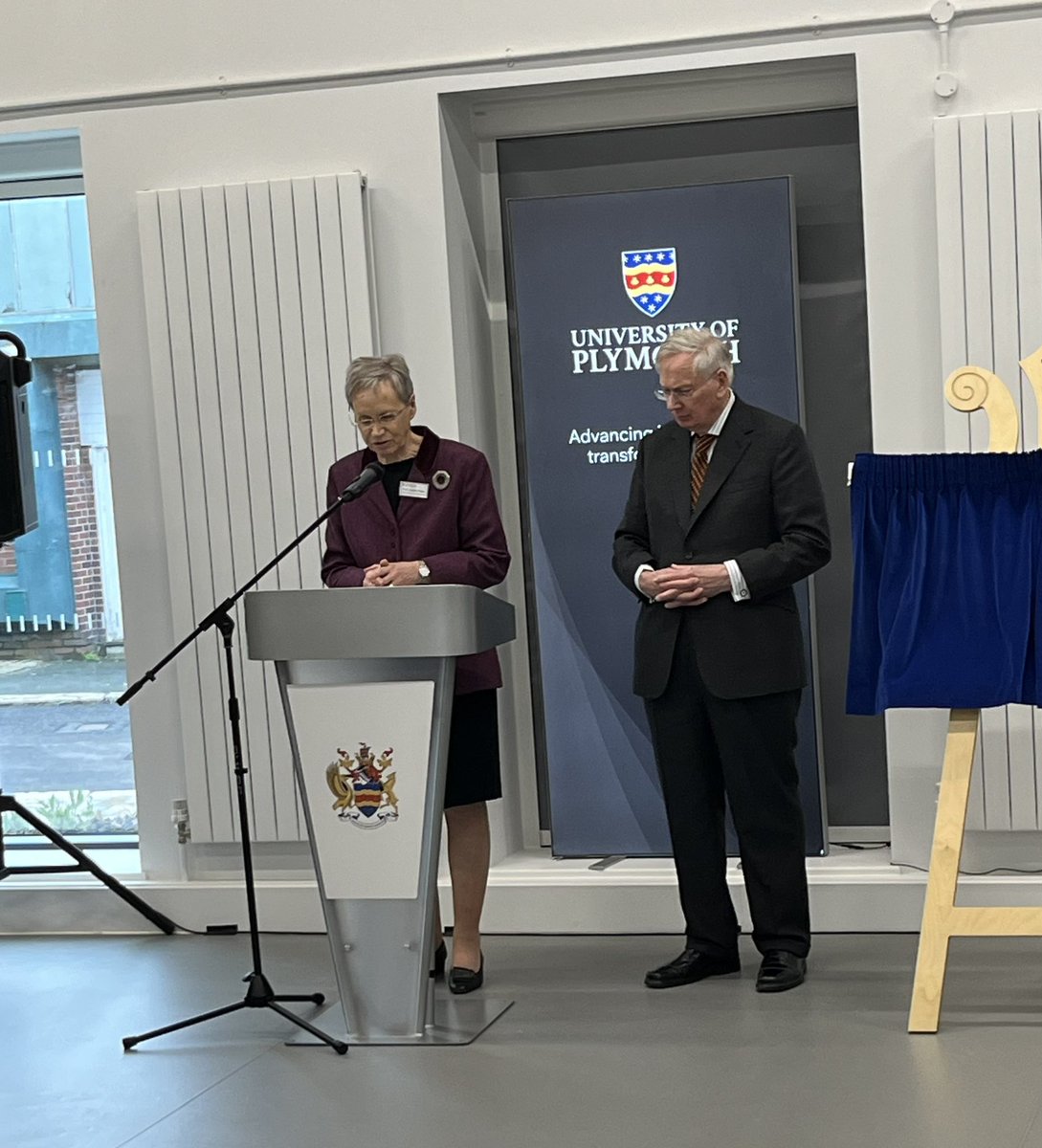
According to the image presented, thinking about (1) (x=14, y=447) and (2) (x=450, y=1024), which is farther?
(1) (x=14, y=447)

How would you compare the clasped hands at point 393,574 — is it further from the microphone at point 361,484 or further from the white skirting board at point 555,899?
the white skirting board at point 555,899

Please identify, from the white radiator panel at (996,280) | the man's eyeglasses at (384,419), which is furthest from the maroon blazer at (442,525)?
the white radiator panel at (996,280)

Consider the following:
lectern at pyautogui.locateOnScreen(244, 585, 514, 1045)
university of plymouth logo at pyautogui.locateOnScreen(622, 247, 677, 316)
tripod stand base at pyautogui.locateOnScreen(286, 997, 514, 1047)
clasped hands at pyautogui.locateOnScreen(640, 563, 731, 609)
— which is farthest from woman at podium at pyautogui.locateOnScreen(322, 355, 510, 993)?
university of plymouth logo at pyautogui.locateOnScreen(622, 247, 677, 316)

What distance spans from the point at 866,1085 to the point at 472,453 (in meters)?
1.82

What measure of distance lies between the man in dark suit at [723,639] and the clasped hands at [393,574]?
1.78ft

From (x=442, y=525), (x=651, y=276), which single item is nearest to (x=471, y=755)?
(x=442, y=525)

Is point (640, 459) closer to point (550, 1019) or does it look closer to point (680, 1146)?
point (550, 1019)

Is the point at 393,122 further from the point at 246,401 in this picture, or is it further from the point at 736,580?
the point at 736,580

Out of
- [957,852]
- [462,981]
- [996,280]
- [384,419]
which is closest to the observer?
[957,852]

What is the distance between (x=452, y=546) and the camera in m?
4.37

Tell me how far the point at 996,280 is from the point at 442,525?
67.3 inches

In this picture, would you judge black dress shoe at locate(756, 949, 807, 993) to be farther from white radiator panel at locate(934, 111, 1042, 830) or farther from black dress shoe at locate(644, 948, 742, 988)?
white radiator panel at locate(934, 111, 1042, 830)

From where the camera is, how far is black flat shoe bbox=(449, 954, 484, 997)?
445 centimetres

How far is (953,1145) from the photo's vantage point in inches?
125
